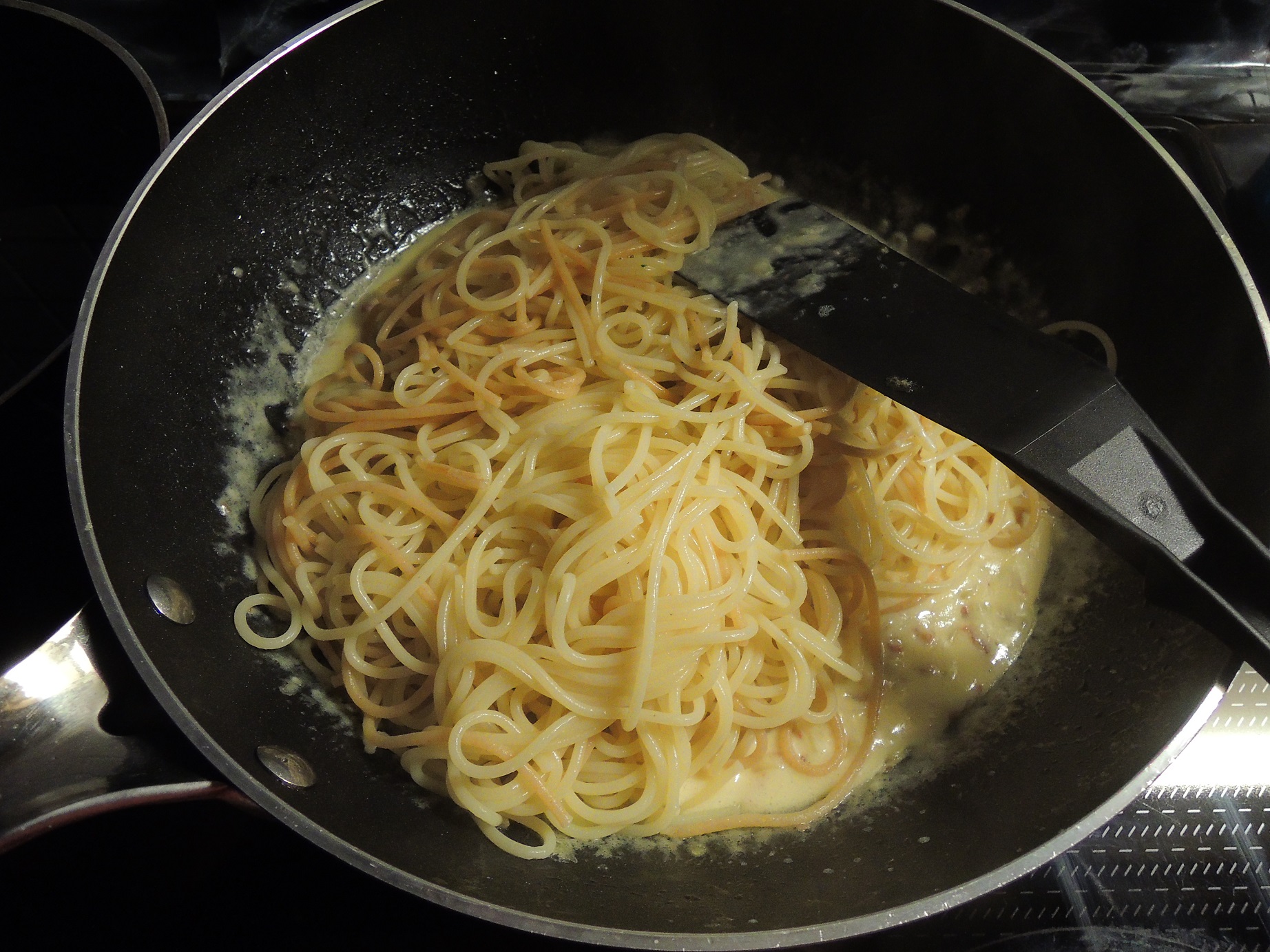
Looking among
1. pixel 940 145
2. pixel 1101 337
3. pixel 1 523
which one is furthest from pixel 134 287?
pixel 1101 337

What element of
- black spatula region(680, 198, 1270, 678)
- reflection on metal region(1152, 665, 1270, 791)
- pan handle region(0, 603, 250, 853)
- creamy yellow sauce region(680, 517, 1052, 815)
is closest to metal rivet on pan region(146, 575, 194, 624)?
pan handle region(0, 603, 250, 853)

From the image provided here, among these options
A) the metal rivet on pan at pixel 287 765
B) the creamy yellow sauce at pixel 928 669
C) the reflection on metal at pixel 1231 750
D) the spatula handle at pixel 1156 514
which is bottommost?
the reflection on metal at pixel 1231 750

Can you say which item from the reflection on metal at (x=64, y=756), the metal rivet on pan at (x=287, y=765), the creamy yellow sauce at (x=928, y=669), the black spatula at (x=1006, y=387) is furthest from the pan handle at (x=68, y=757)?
the black spatula at (x=1006, y=387)

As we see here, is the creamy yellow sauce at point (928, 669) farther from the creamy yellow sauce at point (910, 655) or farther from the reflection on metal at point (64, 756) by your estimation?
the reflection on metal at point (64, 756)

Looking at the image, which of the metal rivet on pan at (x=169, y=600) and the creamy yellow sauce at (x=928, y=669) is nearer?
the metal rivet on pan at (x=169, y=600)

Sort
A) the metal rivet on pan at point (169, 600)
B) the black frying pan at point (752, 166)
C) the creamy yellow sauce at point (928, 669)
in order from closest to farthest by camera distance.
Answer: the black frying pan at point (752, 166) → the metal rivet on pan at point (169, 600) → the creamy yellow sauce at point (928, 669)

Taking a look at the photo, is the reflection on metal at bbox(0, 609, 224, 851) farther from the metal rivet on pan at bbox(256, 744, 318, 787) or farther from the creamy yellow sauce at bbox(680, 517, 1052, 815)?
the creamy yellow sauce at bbox(680, 517, 1052, 815)
